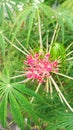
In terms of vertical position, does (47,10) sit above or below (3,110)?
above

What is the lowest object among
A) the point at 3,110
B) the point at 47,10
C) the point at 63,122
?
the point at 63,122

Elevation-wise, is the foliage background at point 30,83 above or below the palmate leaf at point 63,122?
above

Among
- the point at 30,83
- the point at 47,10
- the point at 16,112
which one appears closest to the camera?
the point at 16,112

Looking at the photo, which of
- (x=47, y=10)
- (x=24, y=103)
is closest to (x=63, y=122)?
(x=24, y=103)

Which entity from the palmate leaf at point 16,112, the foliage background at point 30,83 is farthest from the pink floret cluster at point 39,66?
the palmate leaf at point 16,112

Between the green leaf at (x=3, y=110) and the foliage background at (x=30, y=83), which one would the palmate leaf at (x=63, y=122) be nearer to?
the foliage background at (x=30, y=83)

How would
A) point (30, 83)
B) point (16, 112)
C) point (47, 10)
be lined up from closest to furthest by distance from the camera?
point (16, 112) < point (47, 10) < point (30, 83)

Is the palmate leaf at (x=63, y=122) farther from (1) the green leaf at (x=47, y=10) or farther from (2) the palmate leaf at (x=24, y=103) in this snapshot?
(1) the green leaf at (x=47, y=10)

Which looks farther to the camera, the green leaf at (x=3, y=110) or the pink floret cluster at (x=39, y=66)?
the pink floret cluster at (x=39, y=66)

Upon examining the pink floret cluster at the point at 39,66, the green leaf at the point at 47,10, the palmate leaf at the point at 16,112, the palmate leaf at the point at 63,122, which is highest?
the green leaf at the point at 47,10

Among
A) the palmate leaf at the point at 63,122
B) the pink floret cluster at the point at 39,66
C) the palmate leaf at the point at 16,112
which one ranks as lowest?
the palmate leaf at the point at 63,122

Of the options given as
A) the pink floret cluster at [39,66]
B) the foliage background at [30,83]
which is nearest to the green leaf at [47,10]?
the foliage background at [30,83]

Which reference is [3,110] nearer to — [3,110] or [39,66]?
[3,110]
